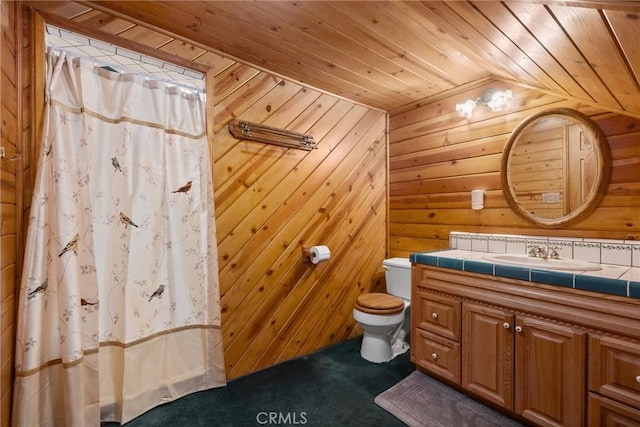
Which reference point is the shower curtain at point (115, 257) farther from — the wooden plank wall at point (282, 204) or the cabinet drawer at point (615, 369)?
the cabinet drawer at point (615, 369)

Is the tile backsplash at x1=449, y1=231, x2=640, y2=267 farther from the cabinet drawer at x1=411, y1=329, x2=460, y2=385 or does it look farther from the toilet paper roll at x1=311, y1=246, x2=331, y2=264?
the toilet paper roll at x1=311, y1=246, x2=331, y2=264

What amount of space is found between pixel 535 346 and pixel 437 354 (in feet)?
1.96

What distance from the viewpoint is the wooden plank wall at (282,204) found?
1926 millimetres

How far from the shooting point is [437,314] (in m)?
1.90

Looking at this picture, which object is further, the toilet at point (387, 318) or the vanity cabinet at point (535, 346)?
the toilet at point (387, 318)

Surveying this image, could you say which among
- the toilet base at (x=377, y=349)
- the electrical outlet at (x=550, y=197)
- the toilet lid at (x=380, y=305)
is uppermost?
the electrical outlet at (x=550, y=197)

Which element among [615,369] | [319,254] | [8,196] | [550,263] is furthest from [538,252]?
[8,196]

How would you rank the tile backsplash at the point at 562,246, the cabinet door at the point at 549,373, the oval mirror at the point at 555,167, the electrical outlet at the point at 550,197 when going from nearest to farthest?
the cabinet door at the point at 549,373 < the tile backsplash at the point at 562,246 < the oval mirror at the point at 555,167 < the electrical outlet at the point at 550,197

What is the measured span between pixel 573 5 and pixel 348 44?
1.21m

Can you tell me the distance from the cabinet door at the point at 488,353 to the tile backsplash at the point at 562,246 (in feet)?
2.23

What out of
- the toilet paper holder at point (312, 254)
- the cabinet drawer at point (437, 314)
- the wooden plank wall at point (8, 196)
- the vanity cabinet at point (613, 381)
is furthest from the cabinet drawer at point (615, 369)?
the wooden plank wall at point (8, 196)

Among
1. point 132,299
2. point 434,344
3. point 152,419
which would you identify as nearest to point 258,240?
point 132,299

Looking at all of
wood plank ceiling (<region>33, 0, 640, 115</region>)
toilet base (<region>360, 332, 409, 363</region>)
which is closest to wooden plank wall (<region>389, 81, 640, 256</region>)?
wood plank ceiling (<region>33, 0, 640, 115</region>)

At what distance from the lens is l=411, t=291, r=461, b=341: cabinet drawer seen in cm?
181
